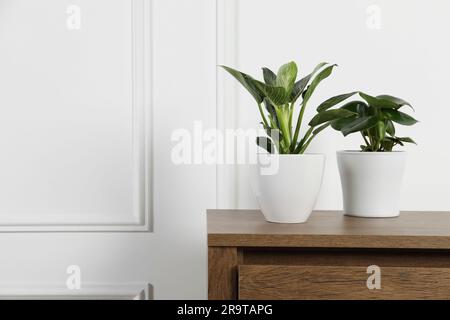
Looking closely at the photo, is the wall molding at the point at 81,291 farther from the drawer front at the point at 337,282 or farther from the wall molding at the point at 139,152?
the drawer front at the point at 337,282

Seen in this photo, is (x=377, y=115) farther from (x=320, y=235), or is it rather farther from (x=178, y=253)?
(x=178, y=253)

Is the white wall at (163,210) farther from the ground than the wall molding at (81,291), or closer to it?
farther from the ground

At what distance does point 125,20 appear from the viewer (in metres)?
1.25

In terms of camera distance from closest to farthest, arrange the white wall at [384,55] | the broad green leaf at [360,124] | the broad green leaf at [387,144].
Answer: the broad green leaf at [360,124], the broad green leaf at [387,144], the white wall at [384,55]

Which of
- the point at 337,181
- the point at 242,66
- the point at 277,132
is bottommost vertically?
the point at 337,181

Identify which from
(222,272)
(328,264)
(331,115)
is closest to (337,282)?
(328,264)

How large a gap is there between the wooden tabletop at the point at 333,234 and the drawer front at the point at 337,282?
0.11 ft

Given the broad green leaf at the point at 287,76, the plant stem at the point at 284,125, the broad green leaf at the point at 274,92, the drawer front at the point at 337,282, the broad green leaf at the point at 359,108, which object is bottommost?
the drawer front at the point at 337,282

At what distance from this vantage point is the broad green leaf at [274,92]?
3.05ft

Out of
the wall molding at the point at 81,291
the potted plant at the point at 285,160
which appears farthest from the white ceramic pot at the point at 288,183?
the wall molding at the point at 81,291

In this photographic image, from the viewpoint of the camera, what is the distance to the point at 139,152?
4.12 feet

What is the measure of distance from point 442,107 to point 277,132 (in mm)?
460

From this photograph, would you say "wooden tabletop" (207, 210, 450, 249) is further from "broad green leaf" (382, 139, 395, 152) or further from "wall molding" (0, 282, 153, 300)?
"wall molding" (0, 282, 153, 300)
